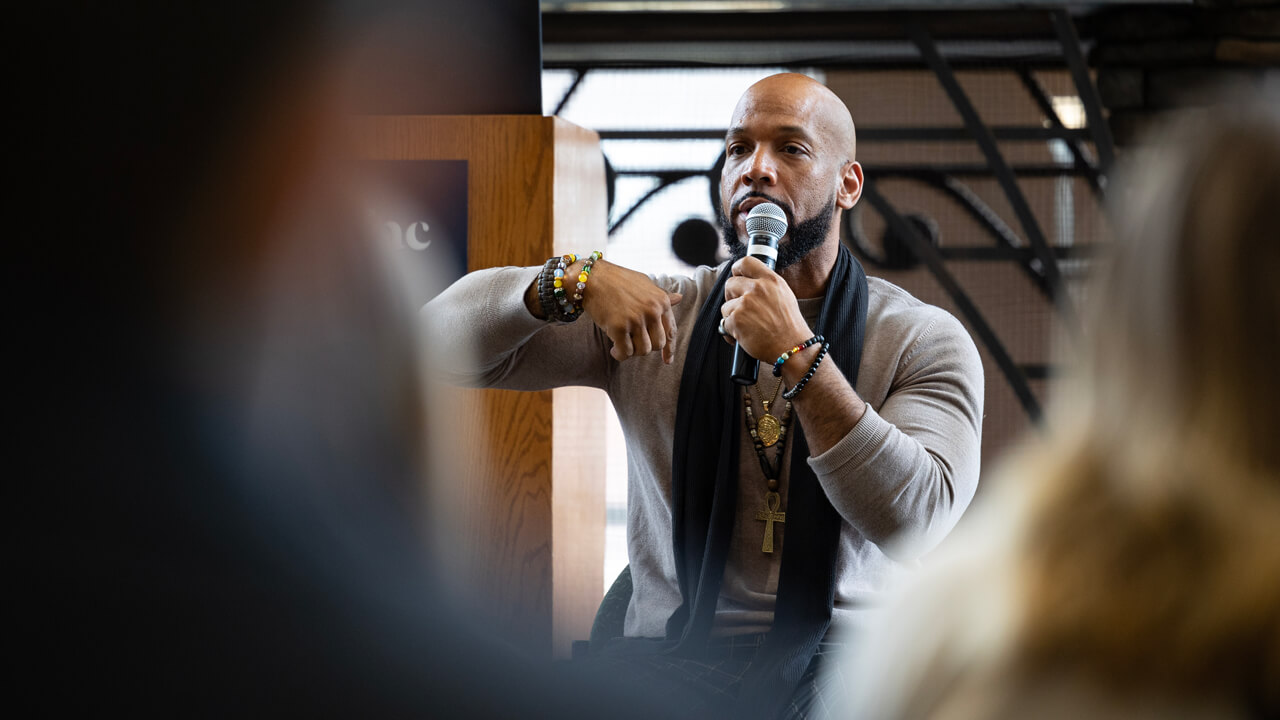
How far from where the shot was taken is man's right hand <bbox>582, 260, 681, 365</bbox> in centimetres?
144

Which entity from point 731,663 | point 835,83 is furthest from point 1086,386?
point 835,83

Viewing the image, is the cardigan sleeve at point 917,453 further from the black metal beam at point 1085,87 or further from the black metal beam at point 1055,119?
the black metal beam at point 1055,119

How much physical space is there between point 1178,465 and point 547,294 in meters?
1.12

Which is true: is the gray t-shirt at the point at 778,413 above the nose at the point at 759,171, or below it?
below

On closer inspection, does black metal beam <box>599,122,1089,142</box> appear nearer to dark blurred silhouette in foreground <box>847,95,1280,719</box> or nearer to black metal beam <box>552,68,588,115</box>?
black metal beam <box>552,68,588,115</box>

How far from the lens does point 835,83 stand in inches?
156

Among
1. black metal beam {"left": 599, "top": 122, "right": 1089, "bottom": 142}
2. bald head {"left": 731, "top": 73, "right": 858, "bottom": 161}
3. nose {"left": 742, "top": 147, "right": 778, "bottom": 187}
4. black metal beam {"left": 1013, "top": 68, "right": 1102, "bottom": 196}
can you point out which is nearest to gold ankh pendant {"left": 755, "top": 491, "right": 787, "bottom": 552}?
nose {"left": 742, "top": 147, "right": 778, "bottom": 187}

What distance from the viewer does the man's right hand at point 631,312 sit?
1436 millimetres

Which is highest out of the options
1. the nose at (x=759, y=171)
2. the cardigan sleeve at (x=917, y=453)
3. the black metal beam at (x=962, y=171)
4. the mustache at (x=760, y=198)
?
the black metal beam at (x=962, y=171)

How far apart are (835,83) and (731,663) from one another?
290cm

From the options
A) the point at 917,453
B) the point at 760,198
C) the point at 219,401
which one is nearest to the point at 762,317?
the point at 917,453

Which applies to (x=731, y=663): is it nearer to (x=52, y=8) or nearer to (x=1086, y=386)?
(x=1086, y=386)

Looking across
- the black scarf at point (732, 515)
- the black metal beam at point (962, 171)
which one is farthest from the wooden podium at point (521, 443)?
the black metal beam at point (962, 171)

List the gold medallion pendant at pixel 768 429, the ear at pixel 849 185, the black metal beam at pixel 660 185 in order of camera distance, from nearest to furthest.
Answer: the gold medallion pendant at pixel 768 429 → the ear at pixel 849 185 → the black metal beam at pixel 660 185
